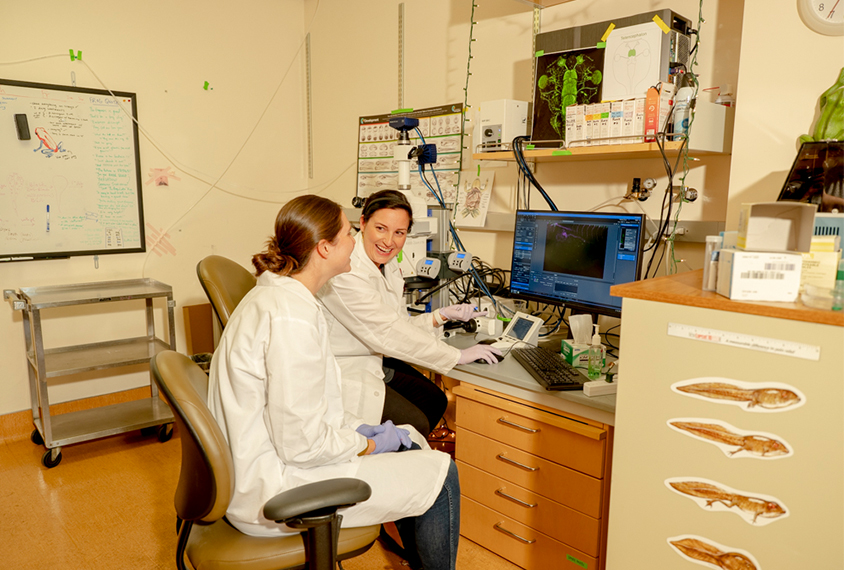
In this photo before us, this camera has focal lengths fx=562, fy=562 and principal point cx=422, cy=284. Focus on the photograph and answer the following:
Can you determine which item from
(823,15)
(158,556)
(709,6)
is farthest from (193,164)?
(823,15)

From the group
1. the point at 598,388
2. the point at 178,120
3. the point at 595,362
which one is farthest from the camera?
the point at 178,120

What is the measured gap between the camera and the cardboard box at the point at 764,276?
3.62 feet

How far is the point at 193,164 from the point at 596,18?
7.88 ft

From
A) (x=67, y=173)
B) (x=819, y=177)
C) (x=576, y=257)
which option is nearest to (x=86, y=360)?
(x=67, y=173)

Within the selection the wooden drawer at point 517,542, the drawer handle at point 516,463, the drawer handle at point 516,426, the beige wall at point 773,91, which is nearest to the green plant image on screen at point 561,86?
the beige wall at point 773,91

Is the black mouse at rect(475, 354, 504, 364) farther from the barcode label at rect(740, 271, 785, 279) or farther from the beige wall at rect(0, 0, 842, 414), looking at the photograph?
the barcode label at rect(740, 271, 785, 279)

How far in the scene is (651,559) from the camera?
1.31 meters

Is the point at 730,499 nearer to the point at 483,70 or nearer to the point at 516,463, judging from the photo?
the point at 516,463

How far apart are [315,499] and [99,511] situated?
5.70 feet

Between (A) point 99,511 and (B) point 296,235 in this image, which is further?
(A) point 99,511

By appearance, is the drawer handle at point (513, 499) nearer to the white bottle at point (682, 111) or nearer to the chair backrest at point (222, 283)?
the chair backrest at point (222, 283)

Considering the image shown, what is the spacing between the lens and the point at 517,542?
1.93m

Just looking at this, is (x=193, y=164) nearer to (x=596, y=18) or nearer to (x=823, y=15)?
(x=596, y=18)

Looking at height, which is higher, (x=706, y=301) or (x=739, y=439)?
(x=706, y=301)
